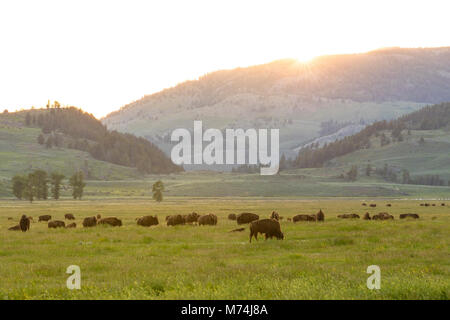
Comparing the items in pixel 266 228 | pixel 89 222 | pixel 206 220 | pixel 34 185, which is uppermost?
pixel 34 185

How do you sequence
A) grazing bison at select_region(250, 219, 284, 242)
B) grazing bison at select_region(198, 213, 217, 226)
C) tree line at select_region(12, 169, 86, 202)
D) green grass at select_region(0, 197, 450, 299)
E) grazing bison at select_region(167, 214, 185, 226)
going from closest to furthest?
green grass at select_region(0, 197, 450, 299) < grazing bison at select_region(250, 219, 284, 242) < grazing bison at select_region(198, 213, 217, 226) < grazing bison at select_region(167, 214, 185, 226) < tree line at select_region(12, 169, 86, 202)

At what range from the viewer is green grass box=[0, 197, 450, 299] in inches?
528

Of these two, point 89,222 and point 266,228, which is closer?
point 266,228

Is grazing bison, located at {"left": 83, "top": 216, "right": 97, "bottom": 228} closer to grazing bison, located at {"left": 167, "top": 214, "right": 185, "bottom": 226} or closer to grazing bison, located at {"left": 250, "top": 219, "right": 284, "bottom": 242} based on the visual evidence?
grazing bison, located at {"left": 167, "top": 214, "right": 185, "bottom": 226}

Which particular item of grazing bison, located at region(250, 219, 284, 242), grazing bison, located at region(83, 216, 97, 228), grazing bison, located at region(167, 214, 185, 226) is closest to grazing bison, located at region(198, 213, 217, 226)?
grazing bison, located at region(167, 214, 185, 226)

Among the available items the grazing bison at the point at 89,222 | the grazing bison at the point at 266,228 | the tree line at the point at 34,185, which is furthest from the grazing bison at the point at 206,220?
the tree line at the point at 34,185

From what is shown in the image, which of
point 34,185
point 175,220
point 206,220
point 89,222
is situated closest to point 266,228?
point 206,220

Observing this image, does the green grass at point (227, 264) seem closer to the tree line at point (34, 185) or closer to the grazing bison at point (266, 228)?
the grazing bison at point (266, 228)

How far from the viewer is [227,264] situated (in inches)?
775

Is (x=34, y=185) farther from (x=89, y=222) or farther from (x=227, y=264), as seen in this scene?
(x=227, y=264)
